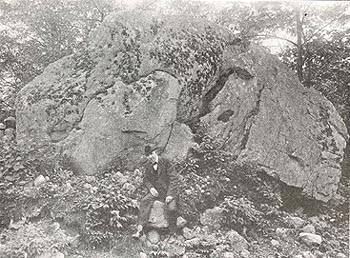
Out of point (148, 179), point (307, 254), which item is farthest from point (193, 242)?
point (307, 254)

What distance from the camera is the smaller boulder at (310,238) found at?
21.7 feet

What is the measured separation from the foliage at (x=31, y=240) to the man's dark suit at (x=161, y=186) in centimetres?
125

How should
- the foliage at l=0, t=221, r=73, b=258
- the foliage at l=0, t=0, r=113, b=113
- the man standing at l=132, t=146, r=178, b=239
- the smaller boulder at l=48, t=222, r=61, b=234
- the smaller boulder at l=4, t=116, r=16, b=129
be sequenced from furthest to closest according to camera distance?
the foliage at l=0, t=0, r=113, b=113 → the smaller boulder at l=4, t=116, r=16, b=129 → the man standing at l=132, t=146, r=178, b=239 → the smaller boulder at l=48, t=222, r=61, b=234 → the foliage at l=0, t=221, r=73, b=258

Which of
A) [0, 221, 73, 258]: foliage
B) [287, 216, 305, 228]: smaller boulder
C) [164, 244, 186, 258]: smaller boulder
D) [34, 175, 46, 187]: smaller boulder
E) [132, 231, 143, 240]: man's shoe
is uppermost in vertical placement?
[34, 175, 46, 187]: smaller boulder

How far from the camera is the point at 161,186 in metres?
6.60

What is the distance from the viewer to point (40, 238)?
557 centimetres

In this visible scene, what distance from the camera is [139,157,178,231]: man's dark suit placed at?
6.31 metres

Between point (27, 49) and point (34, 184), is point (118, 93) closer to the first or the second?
point (34, 184)

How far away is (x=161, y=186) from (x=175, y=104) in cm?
170

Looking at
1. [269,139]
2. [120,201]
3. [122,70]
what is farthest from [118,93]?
[269,139]

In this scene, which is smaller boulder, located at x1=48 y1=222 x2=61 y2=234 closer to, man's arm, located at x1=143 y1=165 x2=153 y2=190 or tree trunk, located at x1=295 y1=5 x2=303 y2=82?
man's arm, located at x1=143 y1=165 x2=153 y2=190

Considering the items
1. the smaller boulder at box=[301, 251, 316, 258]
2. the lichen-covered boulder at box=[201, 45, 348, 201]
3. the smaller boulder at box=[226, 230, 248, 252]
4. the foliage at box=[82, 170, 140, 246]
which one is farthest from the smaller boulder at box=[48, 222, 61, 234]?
the smaller boulder at box=[301, 251, 316, 258]

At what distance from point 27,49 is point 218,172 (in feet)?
18.2

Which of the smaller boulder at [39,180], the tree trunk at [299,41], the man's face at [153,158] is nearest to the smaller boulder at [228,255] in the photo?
the man's face at [153,158]
